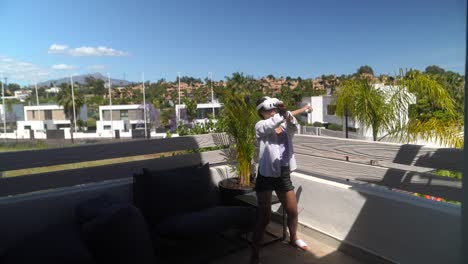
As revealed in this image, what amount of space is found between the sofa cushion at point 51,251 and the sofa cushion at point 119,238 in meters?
0.07

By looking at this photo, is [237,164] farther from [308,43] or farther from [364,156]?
[308,43]

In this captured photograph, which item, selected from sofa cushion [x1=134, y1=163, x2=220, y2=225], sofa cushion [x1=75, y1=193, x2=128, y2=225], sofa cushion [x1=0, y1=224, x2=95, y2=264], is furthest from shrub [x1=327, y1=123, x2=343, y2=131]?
sofa cushion [x1=0, y1=224, x2=95, y2=264]

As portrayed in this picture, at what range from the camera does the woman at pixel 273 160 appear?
2.49m

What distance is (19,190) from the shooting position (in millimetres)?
2648

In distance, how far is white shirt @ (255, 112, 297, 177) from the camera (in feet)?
8.13

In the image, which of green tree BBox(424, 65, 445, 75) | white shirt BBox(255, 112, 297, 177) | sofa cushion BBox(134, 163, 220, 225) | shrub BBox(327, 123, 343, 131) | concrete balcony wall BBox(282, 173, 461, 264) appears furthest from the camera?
shrub BBox(327, 123, 343, 131)

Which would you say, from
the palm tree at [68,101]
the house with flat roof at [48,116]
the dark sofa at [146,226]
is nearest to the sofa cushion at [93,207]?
the dark sofa at [146,226]

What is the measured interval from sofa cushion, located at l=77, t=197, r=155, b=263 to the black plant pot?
139 centimetres

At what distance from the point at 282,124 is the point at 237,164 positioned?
113 centimetres

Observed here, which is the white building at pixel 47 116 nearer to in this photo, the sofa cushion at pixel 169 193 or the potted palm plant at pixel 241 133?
the potted palm plant at pixel 241 133

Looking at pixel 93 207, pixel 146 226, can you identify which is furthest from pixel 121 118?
pixel 146 226

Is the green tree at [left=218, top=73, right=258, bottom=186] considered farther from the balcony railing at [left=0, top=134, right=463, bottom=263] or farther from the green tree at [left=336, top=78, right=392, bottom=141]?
the green tree at [left=336, top=78, right=392, bottom=141]

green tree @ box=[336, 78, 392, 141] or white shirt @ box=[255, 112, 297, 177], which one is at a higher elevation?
green tree @ box=[336, 78, 392, 141]

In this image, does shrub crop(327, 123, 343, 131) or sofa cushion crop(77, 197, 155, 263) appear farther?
shrub crop(327, 123, 343, 131)
